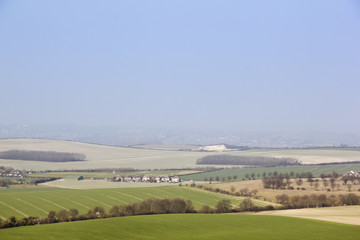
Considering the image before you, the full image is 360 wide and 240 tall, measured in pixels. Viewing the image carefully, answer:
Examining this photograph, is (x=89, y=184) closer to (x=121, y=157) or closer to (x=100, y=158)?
(x=100, y=158)

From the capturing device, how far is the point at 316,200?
75.9 m

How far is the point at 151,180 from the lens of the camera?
115250 millimetres

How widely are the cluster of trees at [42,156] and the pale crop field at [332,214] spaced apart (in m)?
111

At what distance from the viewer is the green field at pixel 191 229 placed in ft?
149

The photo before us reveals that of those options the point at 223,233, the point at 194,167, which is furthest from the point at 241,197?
the point at 194,167

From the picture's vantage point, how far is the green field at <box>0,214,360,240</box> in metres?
45.5

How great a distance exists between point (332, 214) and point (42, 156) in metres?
123

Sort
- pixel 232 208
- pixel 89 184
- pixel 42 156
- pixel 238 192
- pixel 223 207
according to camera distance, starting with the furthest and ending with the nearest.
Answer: pixel 42 156 < pixel 89 184 < pixel 238 192 < pixel 232 208 < pixel 223 207

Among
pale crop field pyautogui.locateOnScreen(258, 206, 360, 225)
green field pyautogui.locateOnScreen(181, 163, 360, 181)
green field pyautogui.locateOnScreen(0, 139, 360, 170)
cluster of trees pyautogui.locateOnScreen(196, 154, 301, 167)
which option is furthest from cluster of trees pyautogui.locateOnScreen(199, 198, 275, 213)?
cluster of trees pyautogui.locateOnScreen(196, 154, 301, 167)

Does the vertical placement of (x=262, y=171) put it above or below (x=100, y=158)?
below

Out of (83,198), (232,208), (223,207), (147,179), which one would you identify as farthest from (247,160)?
(223,207)

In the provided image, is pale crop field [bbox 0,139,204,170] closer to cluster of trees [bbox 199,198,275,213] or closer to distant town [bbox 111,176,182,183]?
distant town [bbox 111,176,182,183]

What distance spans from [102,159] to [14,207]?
102 m

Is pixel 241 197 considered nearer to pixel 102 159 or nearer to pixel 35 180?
pixel 35 180
